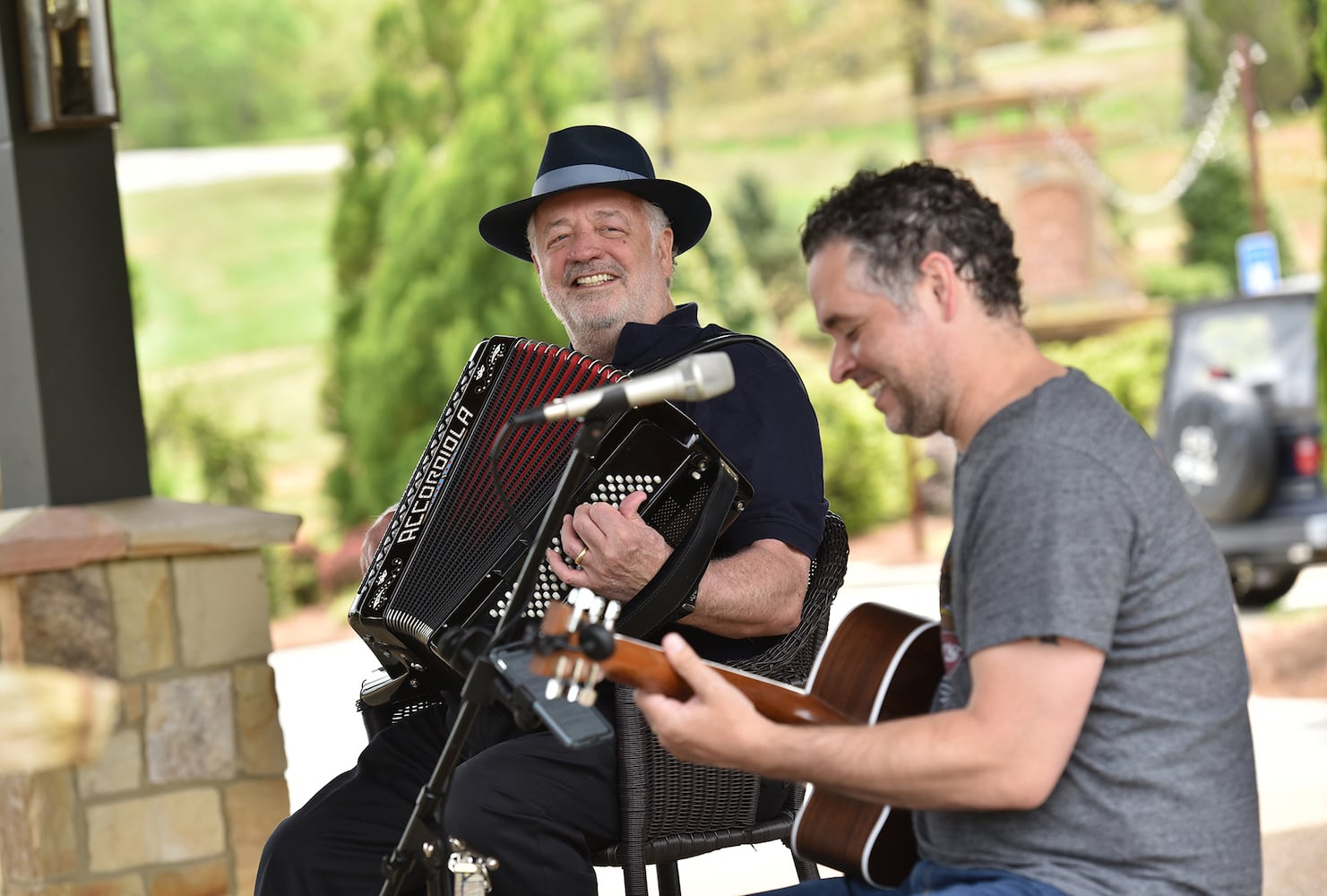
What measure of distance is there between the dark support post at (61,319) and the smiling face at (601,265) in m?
1.08

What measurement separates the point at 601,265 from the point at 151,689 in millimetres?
1388

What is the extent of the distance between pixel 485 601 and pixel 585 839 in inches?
16.4

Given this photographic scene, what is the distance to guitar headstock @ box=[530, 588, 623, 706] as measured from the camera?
1.69 meters

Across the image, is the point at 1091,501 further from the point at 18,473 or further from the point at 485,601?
the point at 18,473

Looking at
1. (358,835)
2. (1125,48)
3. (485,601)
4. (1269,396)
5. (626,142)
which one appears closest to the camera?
(485,601)

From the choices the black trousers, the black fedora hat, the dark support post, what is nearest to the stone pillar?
the dark support post

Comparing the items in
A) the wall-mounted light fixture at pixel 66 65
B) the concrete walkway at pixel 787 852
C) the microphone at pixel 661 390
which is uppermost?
the wall-mounted light fixture at pixel 66 65

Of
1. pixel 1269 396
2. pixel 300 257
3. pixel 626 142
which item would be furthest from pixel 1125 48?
pixel 626 142

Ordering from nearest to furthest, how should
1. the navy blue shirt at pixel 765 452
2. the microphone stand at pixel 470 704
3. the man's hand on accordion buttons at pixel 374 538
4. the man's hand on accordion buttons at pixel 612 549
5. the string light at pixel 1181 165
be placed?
1. the microphone stand at pixel 470 704
2. the man's hand on accordion buttons at pixel 612 549
3. the navy blue shirt at pixel 765 452
4. the man's hand on accordion buttons at pixel 374 538
5. the string light at pixel 1181 165

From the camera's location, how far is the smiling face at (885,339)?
1.72 m

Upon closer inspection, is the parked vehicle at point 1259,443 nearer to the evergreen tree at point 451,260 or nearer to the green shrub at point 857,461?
the evergreen tree at point 451,260

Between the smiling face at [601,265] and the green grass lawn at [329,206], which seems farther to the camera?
the green grass lawn at [329,206]

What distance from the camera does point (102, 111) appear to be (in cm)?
333

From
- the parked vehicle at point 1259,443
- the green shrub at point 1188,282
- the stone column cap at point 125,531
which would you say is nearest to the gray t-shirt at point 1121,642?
the stone column cap at point 125,531
